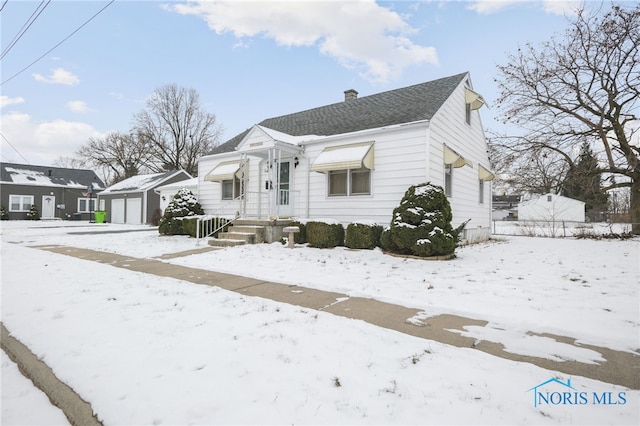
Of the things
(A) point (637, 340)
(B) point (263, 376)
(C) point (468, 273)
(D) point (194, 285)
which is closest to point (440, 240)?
(C) point (468, 273)

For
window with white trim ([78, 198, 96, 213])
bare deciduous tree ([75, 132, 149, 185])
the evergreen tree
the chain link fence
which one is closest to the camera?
the chain link fence

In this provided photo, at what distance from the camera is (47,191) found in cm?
3180

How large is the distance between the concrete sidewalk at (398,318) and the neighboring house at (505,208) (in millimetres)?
56172

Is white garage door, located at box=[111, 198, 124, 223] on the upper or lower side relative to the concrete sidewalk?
upper

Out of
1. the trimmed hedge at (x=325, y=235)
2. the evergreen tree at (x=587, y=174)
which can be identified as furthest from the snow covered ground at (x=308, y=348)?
the evergreen tree at (x=587, y=174)

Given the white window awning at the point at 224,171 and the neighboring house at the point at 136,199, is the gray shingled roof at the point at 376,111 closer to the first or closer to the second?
the white window awning at the point at 224,171

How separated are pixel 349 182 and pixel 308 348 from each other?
25.8 feet

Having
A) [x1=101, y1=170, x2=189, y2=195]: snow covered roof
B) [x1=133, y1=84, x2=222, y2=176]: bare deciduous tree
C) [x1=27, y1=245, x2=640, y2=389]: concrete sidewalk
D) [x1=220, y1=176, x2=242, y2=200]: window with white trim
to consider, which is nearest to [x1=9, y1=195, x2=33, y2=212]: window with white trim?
[x1=101, y1=170, x2=189, y2=195]: snow covered roof

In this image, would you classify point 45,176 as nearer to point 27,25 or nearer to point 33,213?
point 33,213

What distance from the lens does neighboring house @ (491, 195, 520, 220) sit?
182 ft

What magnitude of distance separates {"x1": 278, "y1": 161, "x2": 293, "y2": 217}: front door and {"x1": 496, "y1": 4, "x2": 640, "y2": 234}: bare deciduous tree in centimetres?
1140

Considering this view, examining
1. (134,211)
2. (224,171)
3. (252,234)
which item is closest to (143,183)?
(134,211)

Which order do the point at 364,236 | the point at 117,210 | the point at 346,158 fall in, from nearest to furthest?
the point at 364,236 → the point at 346,158 → the point at 117,210

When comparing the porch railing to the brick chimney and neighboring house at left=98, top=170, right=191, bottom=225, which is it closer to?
the brick chimney
